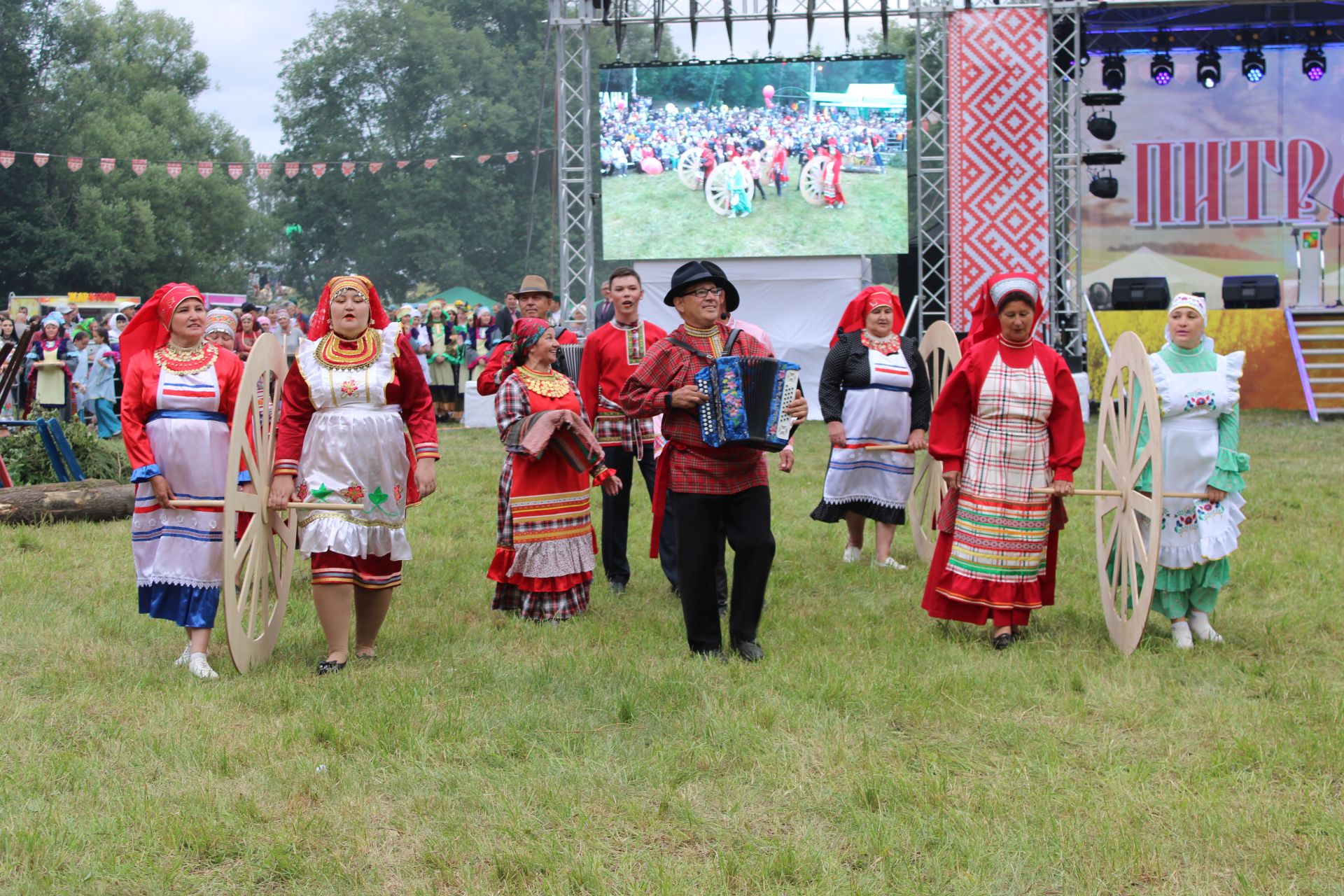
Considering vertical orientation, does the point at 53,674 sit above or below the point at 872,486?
below

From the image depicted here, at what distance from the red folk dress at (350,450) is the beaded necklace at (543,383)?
1046 millimetres

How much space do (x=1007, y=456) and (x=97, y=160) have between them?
4032 centimetres

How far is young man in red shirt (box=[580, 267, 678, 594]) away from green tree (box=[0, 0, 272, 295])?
36749 millimetres

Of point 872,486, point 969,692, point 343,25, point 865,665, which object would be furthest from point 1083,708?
point 343,25

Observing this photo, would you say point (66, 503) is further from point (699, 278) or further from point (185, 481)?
point (699, 278)

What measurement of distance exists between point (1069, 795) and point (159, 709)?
320 cm

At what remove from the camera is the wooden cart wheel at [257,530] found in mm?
5133

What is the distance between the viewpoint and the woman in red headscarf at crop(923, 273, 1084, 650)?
19.4 ft

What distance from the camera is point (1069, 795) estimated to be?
400 cm

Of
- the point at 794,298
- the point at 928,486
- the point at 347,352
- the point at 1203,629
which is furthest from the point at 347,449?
the point at 794,298

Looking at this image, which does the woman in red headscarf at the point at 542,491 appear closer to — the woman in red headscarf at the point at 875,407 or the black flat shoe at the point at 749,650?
the black flat shoe at the point at 749,650

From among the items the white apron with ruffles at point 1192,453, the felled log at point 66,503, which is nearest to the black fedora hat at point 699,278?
the white apron with ruffles at point 1192,453

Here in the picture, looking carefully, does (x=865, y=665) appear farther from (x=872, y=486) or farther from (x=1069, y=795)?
(x=872, y=486)

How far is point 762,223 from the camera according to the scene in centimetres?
1852
